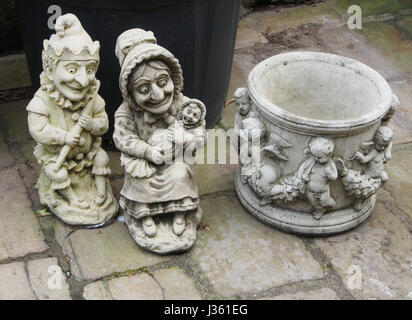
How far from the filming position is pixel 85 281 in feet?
11.7

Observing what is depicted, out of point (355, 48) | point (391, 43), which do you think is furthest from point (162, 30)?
point (391, 43)

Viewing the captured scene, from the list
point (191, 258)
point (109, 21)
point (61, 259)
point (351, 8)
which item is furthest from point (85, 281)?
point (351, 8)

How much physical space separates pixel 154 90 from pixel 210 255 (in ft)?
3.20

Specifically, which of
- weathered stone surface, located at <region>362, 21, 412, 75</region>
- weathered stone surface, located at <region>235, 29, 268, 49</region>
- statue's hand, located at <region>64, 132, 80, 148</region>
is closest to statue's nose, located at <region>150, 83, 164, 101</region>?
statue's hand, located at <region>64, 132, 80, 148</region>

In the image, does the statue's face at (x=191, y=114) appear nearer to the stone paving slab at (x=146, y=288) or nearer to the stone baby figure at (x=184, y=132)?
Result: the stone baby figure at (x=184, y=132)

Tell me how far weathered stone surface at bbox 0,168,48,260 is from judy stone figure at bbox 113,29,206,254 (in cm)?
54

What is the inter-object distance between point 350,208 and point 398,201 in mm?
480

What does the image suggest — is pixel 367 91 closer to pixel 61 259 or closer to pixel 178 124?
pixel 178 124

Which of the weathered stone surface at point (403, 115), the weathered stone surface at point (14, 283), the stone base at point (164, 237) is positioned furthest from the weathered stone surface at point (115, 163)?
the weathered stone surface at point (403, 115)

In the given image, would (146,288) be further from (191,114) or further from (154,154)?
(191,114)

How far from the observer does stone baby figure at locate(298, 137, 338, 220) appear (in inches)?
138

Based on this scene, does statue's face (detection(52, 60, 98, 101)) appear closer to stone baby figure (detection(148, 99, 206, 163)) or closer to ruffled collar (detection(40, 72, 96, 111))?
ruffled collar (detection(40, 72, 96, 111))

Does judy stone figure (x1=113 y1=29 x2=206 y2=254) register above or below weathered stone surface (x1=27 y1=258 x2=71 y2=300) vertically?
above

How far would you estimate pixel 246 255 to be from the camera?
374 cm
